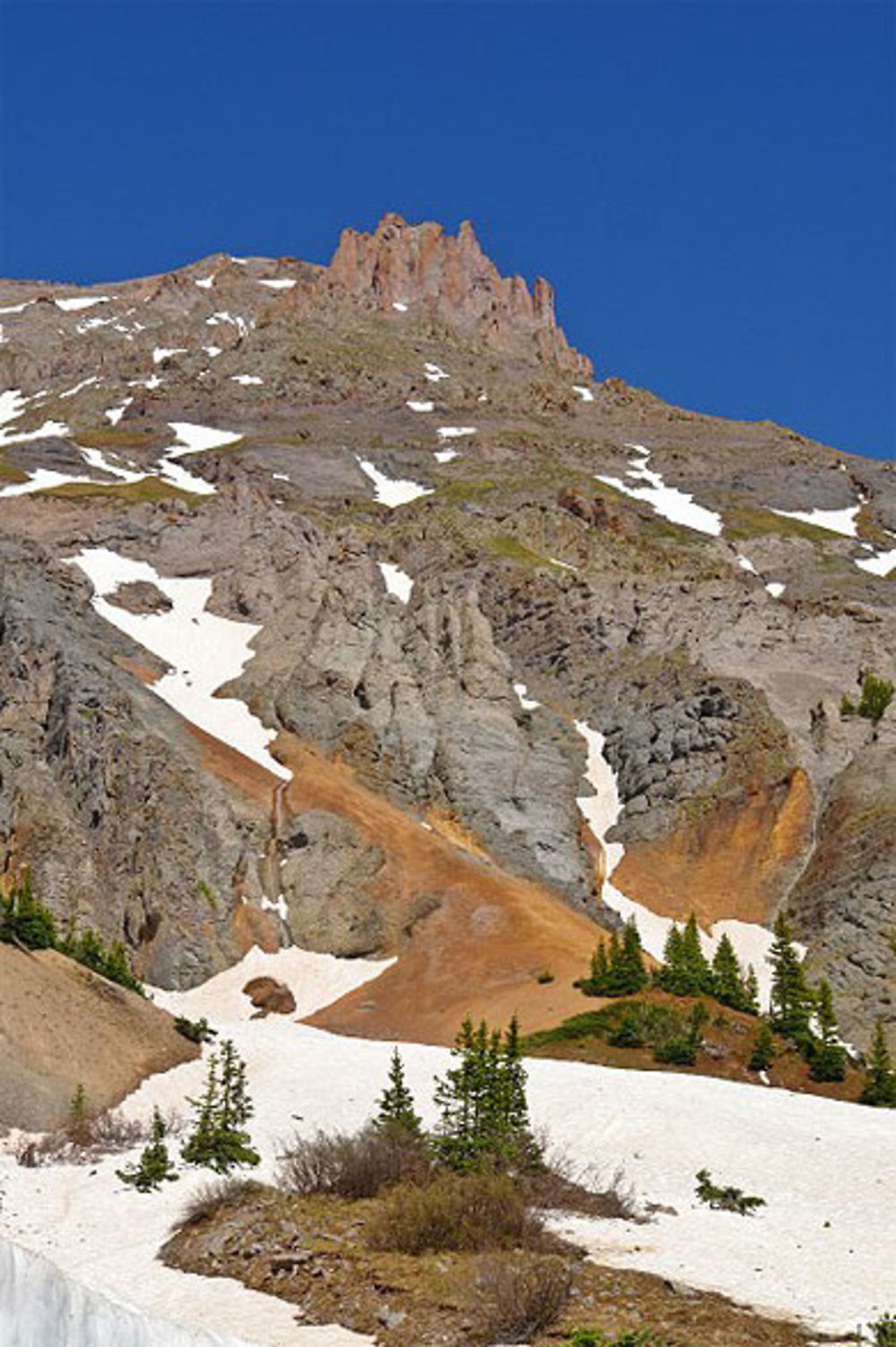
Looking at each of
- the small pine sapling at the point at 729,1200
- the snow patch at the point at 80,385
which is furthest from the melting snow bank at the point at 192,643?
the snow patch at the point at 80,385

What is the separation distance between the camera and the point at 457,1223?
17.0 meters

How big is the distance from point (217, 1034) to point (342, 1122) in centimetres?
891

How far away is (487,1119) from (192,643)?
5260 centimetres

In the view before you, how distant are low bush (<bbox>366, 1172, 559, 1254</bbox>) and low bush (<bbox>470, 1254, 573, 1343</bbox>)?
5.59 feet

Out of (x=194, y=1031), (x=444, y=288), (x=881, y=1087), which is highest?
(x=444, y=288)

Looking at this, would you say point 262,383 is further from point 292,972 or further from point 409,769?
point 292,972

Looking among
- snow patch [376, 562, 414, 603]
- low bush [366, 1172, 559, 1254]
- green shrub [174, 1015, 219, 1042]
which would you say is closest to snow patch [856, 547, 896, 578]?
snow patch [376, 562, 414, 603]

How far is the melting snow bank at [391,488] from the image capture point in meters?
117

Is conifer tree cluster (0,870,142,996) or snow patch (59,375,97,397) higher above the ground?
snow patch (59,375,97,397)

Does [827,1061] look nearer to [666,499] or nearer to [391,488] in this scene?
[391,488]

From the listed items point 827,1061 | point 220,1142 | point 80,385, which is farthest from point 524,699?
point 80,385

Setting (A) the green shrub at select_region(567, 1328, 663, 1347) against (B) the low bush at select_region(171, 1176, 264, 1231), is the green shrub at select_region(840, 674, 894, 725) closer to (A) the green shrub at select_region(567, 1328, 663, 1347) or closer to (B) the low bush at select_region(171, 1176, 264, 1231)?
(B) the low bush at select_region(171, 1176, 264, 1231)

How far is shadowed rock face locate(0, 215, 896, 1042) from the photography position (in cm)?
4859

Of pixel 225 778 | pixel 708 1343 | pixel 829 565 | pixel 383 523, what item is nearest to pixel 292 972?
pixel 225 778
